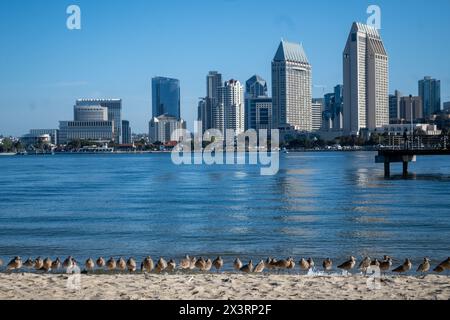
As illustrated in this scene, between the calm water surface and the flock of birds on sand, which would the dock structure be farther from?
the flock of birds on sand

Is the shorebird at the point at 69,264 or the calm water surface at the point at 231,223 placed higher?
the shorebird at the point at 69,264

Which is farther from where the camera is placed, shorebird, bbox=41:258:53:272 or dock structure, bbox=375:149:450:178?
dock structure, bbox=375:149:450:178

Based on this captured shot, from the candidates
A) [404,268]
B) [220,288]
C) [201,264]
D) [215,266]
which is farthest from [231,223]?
[220,288]

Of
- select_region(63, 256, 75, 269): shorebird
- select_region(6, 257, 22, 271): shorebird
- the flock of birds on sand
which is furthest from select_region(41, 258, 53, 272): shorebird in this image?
select_region(6, 257, 22, 271): shorebird

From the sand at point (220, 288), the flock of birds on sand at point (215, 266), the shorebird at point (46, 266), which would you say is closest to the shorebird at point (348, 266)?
the flock of birds on sand at point (215, 266)

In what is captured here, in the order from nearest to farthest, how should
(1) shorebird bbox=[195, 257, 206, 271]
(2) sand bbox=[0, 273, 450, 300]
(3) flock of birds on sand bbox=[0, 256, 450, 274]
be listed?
(2) sand bbox=[0, 273, 450, 300] < (3) flock of birds on sand bbox=[0, 256, 450, 274] < (1) shorebird bbox=[195, 257, 206, 271]

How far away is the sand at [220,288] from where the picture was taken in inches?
521

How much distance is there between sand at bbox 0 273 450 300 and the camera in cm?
1323

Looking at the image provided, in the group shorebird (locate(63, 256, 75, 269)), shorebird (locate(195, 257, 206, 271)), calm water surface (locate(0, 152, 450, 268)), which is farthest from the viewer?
calm water surface (locate(0, 152, 450, 268))

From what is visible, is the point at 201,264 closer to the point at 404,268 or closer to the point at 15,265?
the point at 15,265

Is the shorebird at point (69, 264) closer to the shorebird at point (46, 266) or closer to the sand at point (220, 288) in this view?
the shorebird at point (46, 266)

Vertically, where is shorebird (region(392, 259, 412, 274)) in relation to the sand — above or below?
below

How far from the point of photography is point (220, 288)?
14102mm
